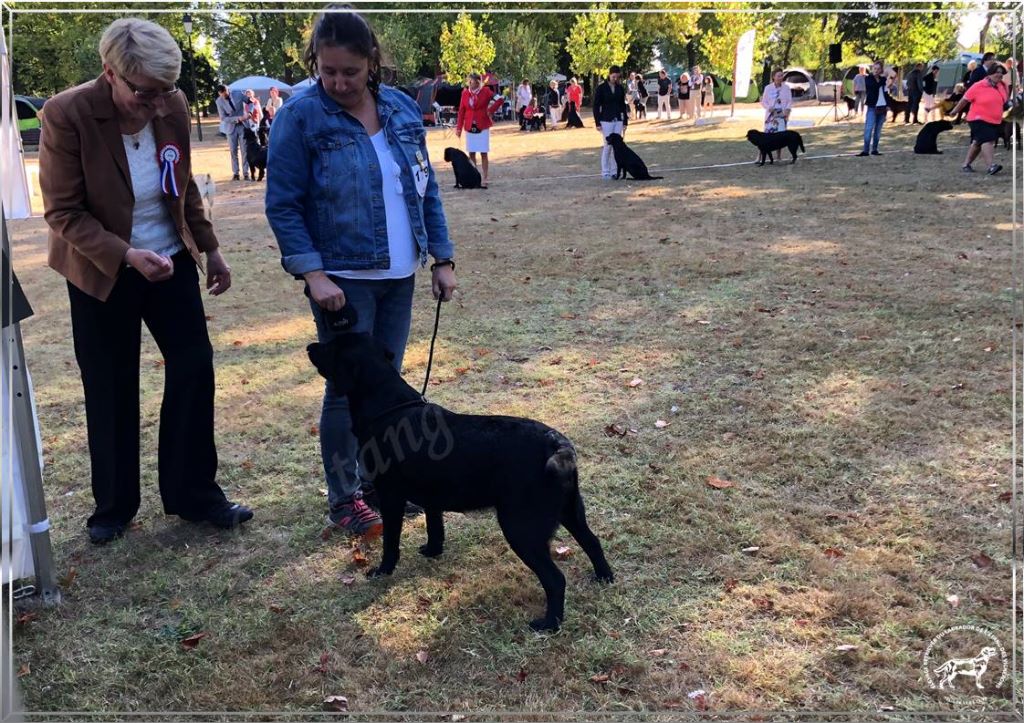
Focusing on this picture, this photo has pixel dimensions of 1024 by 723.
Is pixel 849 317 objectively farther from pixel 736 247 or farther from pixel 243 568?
pixel 243 568

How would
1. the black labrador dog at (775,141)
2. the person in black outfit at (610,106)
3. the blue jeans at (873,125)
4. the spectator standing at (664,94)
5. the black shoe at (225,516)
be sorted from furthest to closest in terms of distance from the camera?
1. the spectator standing at (664,94)
2. the blue jeans at (873,125)
3. the black labrador dog at (775,141)
4. the person in black outfit at (610,106)
5. the black shoe at (225,516)

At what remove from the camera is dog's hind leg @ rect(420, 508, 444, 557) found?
320cm

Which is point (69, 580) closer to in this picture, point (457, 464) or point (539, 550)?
point (457, 464)

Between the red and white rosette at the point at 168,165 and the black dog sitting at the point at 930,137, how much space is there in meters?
15.5

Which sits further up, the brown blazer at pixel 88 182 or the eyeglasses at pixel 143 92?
the eyeglasses at pixel 143 92

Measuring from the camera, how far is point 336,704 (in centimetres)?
248

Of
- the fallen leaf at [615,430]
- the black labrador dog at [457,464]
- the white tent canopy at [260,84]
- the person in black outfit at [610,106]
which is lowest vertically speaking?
the fallen leaf at [615,430]

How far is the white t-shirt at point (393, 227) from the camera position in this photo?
304cm

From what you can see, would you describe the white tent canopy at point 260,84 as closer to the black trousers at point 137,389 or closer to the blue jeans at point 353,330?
the black trousers at point 137,389

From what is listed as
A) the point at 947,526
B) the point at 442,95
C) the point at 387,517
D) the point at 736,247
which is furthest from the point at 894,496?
the point at 442,95

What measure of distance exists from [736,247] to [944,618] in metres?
6.13

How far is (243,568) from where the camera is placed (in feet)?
10.6

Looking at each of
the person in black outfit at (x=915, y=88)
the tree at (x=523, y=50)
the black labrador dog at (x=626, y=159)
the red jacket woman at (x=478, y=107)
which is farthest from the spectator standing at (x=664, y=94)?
the red jacket woman at (x=478, y=107)

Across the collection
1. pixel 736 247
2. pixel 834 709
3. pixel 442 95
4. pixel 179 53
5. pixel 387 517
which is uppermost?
pixel 442 95
